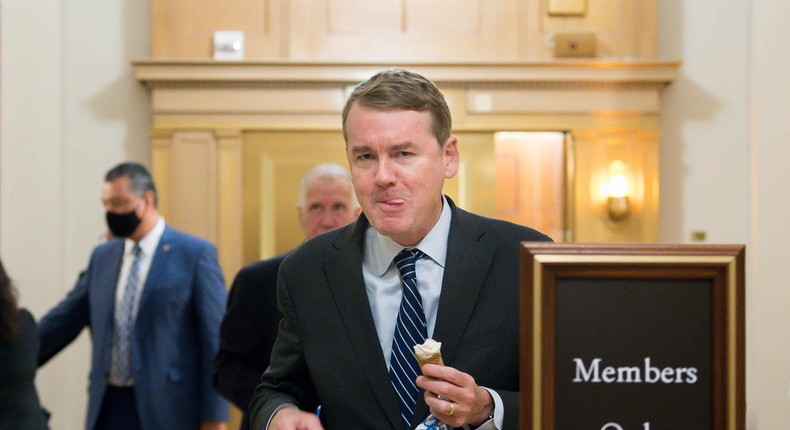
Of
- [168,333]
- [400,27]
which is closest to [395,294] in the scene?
[168,333]

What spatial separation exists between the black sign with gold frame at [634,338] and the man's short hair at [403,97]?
497mm

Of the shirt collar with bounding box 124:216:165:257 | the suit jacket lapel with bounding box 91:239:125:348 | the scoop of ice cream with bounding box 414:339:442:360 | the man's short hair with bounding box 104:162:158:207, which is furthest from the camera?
the man's short hair with bounding box 104:162:158:207

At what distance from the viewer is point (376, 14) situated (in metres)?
7.92

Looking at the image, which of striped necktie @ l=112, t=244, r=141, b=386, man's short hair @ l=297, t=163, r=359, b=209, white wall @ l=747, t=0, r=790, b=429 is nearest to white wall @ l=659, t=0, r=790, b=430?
white wall @ l=747, t=0, r=790, b=429

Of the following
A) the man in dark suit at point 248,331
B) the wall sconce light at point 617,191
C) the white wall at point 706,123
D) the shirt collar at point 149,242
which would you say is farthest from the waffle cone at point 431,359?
the wall sconce light at point 617,191

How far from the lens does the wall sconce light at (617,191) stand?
766cm

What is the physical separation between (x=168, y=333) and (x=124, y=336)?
0.71 feet

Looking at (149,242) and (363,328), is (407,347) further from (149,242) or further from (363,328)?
(149,242)

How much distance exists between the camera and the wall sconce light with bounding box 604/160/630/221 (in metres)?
7.66

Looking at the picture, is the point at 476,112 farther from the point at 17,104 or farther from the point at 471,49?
the point at 17,104

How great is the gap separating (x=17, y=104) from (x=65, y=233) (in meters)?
1.05

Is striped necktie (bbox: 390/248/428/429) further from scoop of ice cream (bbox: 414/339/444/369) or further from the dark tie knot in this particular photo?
scoop of ice cream (bbox: 414/339/444/369)

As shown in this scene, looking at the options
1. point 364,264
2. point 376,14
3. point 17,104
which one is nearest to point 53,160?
point 17,104

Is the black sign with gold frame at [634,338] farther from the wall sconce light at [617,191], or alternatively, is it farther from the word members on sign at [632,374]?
the wall sconce light at [617,191]
